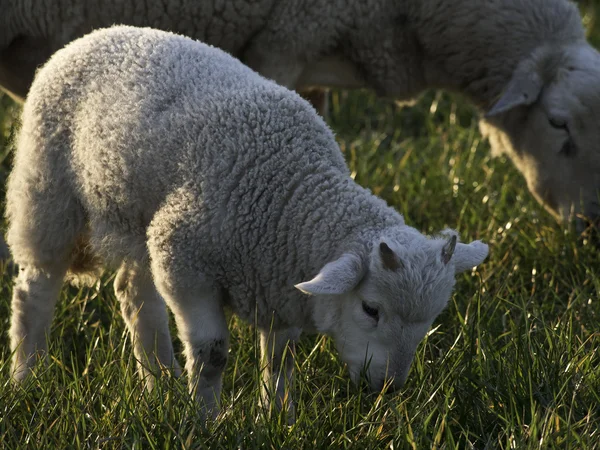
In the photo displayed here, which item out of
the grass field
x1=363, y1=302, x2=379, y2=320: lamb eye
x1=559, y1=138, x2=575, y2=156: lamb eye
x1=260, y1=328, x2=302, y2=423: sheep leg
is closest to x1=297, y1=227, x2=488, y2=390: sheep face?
x1=363, y1=302, x2=379, y2=320: lamb eye

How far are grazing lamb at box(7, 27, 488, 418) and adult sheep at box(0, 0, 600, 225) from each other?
1.25 m

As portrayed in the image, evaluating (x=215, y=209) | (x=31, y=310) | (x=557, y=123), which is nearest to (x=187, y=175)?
(x=215, y=209)

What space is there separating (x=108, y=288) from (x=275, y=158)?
1533mm

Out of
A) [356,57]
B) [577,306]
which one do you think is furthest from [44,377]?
[356,57]

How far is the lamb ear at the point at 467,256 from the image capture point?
3234 mm

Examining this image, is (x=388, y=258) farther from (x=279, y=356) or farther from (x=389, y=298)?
(x=279, y=356)

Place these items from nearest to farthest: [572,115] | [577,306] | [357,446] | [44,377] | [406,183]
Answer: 1. [357,446]
2. [44,377]
3. [577,306]
4. [572,115]
5. [406,183]

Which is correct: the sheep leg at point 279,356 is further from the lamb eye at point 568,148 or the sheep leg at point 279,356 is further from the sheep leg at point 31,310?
the lamb eye at point 568,148

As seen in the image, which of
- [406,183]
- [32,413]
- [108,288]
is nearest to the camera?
[32,413]

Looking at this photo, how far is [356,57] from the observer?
5.27 metres

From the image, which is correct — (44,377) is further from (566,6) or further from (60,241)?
(566,6)

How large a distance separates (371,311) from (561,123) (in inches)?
100

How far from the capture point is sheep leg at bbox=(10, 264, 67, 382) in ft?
12.5

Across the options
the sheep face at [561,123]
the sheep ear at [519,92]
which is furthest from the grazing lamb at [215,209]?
the sheep face at [561,123]
